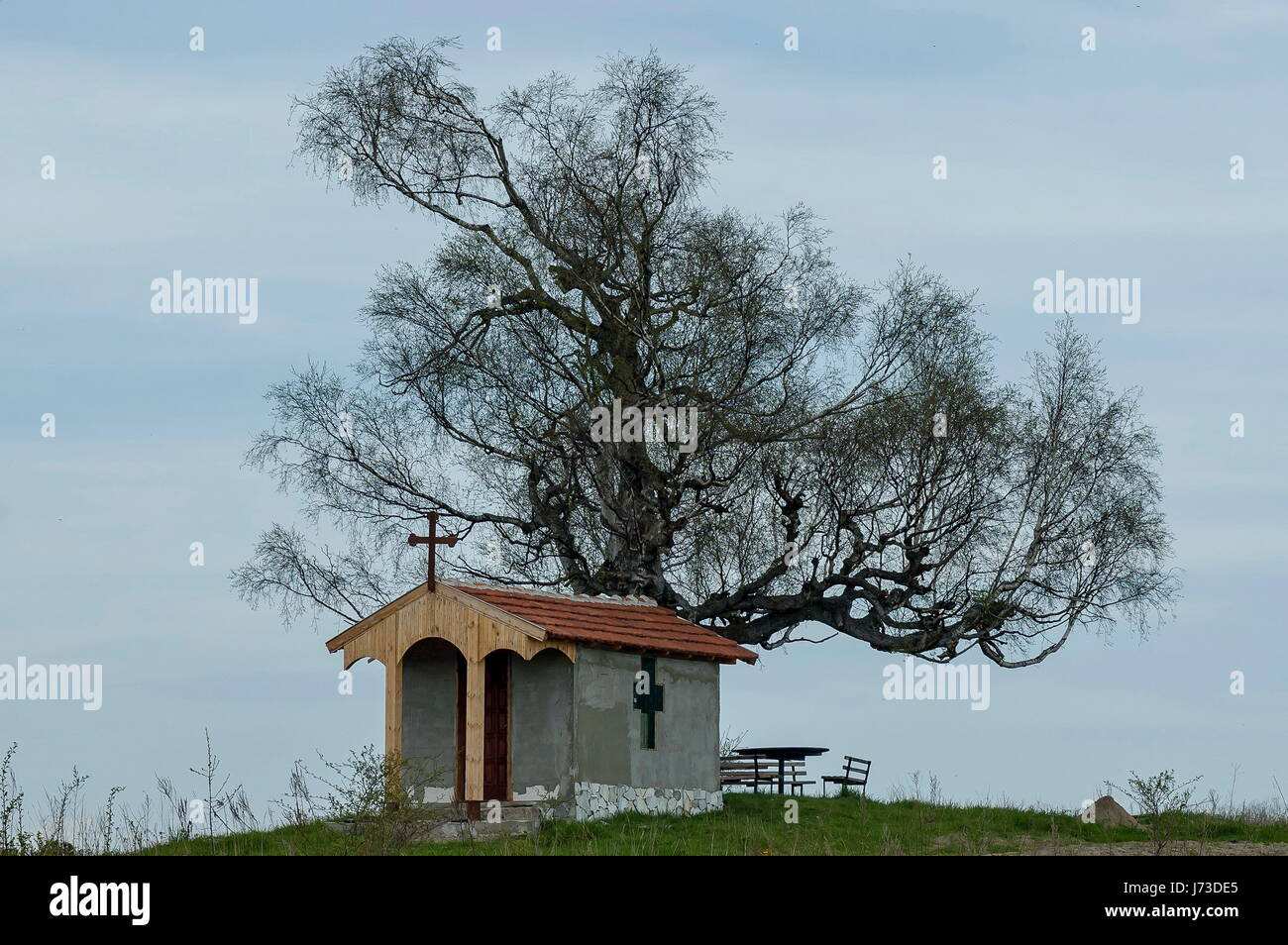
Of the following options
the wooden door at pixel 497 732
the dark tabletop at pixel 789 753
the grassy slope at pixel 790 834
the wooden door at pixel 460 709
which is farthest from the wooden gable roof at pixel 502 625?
the dark tabletop at pixel 789 753

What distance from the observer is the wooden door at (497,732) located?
24156 millimetres

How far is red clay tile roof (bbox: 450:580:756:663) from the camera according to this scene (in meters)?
23.7

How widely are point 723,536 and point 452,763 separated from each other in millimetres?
7725

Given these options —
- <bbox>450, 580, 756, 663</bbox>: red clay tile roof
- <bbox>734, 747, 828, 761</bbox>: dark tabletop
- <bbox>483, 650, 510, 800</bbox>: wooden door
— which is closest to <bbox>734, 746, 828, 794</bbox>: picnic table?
<bbox>734, 747, 828, 761</bbox>: dark tabletop

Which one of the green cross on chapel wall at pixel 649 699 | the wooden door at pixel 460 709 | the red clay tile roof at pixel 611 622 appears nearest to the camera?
the red clay tile roof at pixel 611 622

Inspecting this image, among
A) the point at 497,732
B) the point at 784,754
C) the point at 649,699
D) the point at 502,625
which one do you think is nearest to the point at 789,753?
the point at 784,754

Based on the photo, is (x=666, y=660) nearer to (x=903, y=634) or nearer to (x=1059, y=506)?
(x=903, y=634)

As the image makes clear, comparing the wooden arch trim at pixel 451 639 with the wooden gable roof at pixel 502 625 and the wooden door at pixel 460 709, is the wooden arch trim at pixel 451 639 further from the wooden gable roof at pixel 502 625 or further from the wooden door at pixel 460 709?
the wooden door at pixel 460 709

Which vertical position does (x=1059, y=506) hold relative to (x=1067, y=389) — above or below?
below

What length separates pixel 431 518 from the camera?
2419 centimetres

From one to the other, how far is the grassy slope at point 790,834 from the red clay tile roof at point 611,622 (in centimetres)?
261

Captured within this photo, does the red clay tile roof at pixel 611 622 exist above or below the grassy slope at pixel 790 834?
above
